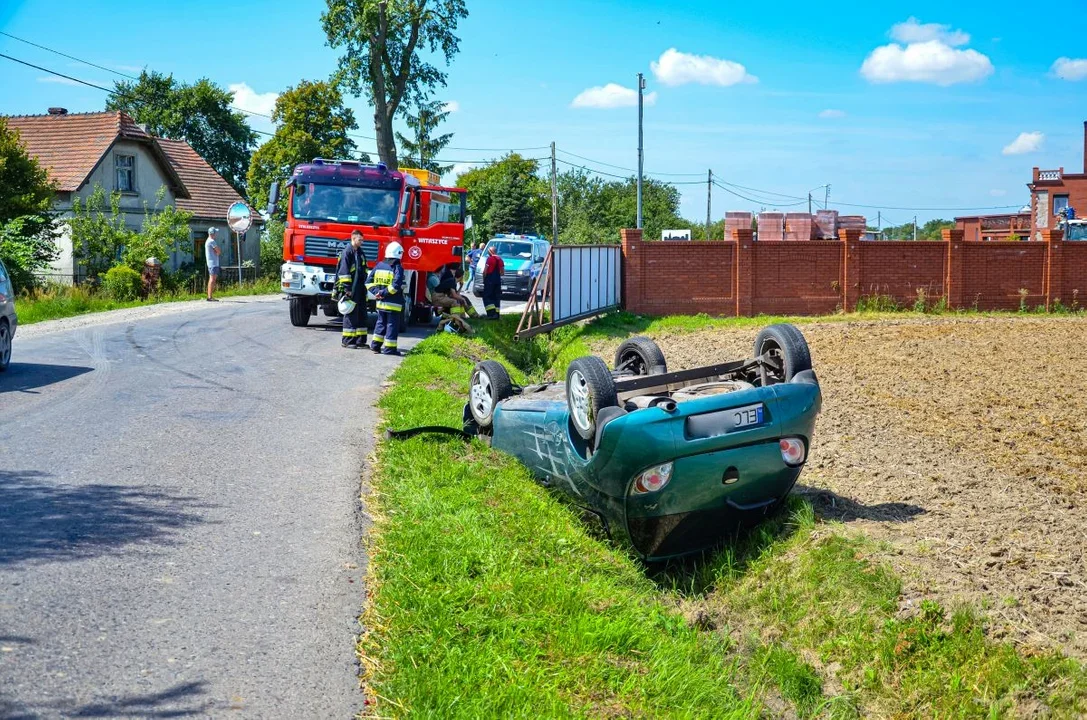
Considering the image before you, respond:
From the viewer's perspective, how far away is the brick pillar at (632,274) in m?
28.7

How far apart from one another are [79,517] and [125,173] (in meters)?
34.9

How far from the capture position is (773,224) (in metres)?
38.8

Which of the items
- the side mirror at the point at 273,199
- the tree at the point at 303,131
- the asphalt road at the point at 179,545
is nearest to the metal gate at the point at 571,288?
the side mirror at the point at 273,199

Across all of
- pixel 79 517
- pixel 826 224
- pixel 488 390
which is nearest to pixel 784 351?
pixel 488 390

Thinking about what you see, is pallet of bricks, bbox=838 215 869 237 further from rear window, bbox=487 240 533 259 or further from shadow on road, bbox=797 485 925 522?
shadow on road, bbox=797 485 925 522

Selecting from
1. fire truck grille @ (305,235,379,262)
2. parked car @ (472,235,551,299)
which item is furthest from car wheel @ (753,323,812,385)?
parked car @ (472,235,551,299)

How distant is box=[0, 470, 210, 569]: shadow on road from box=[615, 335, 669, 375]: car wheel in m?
3.73

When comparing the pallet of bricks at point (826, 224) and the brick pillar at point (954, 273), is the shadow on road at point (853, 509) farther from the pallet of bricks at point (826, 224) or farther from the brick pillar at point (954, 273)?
the pallet of bricks at point (826, 224)

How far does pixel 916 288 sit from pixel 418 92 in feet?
70.3

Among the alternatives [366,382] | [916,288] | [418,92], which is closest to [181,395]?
[366,382]

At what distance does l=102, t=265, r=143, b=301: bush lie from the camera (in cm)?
2856

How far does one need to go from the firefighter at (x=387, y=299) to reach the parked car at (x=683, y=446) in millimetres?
8514

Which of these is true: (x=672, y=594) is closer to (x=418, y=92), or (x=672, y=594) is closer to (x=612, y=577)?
(x=612, y=577)

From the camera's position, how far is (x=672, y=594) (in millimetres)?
7480
